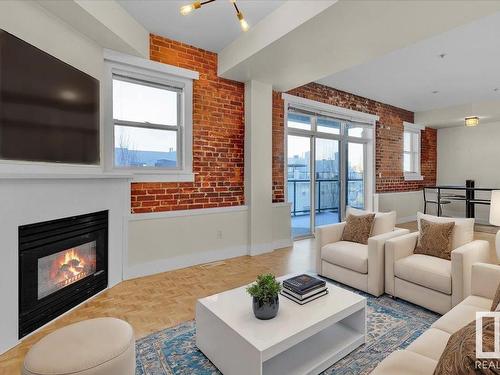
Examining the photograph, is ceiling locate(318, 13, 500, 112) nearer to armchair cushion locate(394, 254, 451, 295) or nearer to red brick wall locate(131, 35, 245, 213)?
red brick wall locate(131, 35, 245, 213)

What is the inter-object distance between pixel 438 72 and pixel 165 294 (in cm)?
542

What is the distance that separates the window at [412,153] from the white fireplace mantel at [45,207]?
708 centimetres

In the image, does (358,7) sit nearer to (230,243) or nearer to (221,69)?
(221,69)

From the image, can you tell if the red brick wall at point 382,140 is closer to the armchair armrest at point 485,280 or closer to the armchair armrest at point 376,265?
the armchair armrest at point 376,265

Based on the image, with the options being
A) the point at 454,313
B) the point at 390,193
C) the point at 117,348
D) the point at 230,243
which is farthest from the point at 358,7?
the point at 390,193

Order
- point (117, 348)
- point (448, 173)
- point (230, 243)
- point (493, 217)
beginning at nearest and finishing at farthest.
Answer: point (117, 348) → point (493, 217) → point (230, 243) → point (448, 173)

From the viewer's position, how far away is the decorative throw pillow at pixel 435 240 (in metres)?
2.71

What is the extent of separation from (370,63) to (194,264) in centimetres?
405

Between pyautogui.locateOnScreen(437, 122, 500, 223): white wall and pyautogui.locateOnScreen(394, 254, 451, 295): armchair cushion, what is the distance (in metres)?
6.14

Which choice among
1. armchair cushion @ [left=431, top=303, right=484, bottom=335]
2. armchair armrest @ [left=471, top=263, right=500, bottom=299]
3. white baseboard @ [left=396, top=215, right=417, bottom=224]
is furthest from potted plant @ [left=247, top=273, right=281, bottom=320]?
white baseboard @ [left=396, top=215, right=417, bottom=224]

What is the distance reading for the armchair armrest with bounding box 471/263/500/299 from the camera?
189 cm

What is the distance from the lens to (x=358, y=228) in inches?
132

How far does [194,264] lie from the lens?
389cm

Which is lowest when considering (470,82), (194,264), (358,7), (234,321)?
(194,264)
